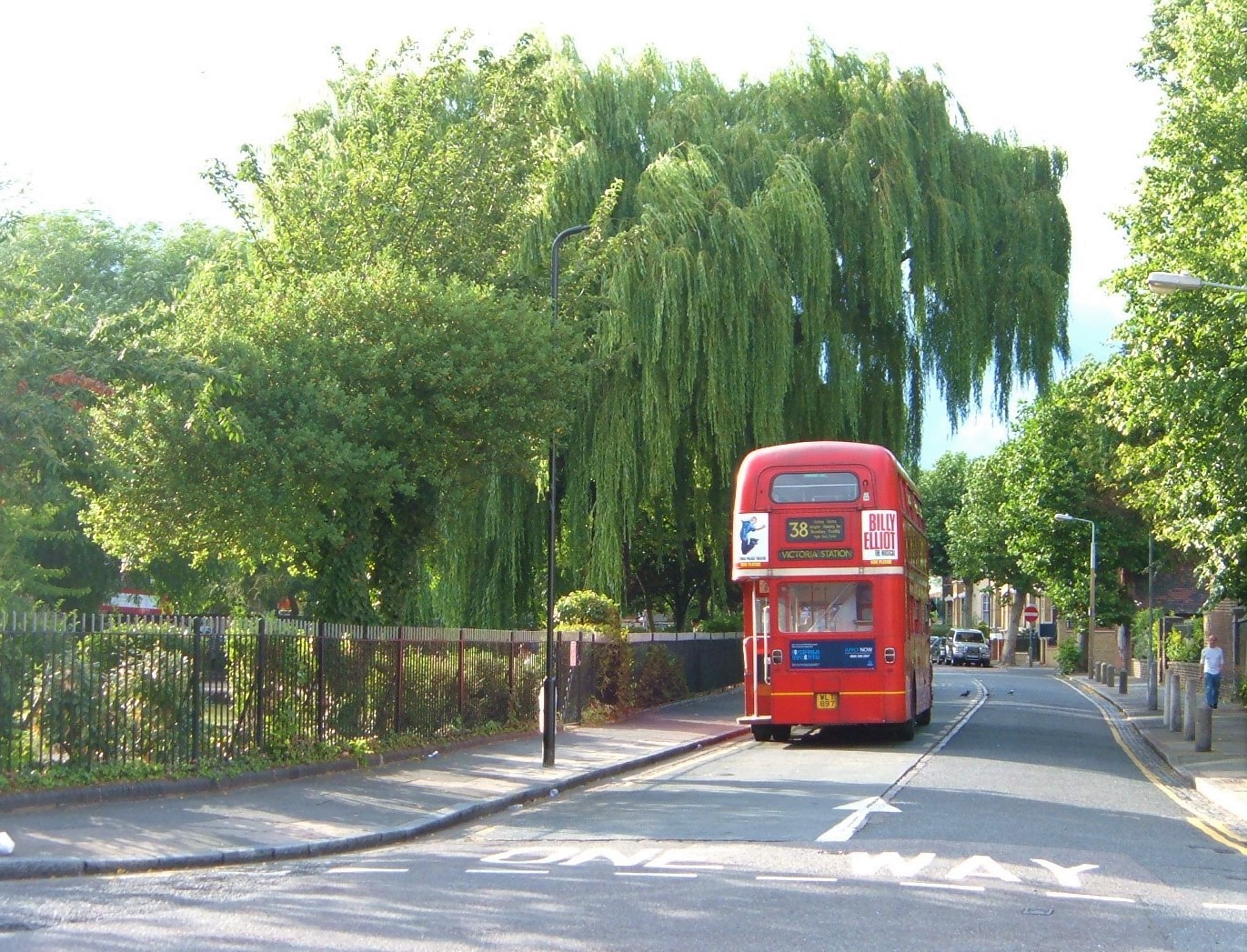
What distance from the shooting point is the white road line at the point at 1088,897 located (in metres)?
9.86

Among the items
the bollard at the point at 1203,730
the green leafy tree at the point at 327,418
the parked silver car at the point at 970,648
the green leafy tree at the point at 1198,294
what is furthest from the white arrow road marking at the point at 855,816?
the parked silver car at the point at 970,648

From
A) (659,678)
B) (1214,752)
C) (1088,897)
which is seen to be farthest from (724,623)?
(1088,897)

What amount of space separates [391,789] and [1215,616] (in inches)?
1506

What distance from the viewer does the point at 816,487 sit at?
881 inches

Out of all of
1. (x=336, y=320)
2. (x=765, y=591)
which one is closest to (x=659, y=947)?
(x=336, y=320)

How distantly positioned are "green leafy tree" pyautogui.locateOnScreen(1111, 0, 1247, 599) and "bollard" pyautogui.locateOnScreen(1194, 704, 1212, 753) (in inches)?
152

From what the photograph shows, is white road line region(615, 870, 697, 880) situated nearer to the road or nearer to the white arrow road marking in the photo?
the road

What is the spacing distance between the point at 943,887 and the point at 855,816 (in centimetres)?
410

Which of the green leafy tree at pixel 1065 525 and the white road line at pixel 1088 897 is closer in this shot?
the white road line at pixel 1088 897

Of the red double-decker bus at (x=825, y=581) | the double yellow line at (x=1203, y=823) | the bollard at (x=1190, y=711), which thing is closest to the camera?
the double yellow line at (x=1203, y=823)

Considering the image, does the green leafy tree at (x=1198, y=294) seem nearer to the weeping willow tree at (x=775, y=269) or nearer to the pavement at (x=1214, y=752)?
the pavement at (x=1214, y=752)

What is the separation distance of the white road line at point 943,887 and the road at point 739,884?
0.03m

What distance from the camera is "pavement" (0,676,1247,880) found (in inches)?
463

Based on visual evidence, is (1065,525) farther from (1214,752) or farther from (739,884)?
(739,884)
